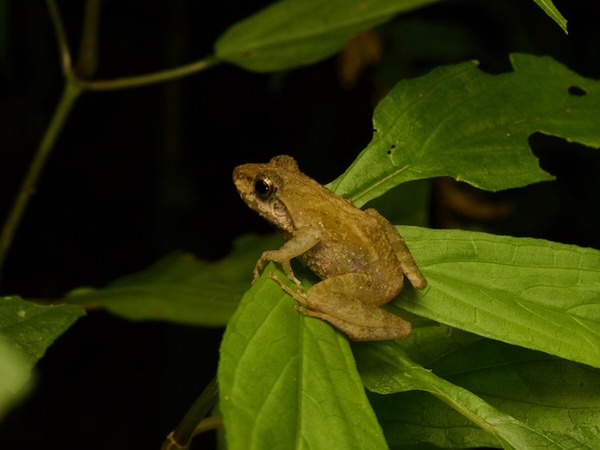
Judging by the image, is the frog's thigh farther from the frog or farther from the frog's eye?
the frog's eye

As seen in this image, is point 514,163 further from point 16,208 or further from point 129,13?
point 129,13

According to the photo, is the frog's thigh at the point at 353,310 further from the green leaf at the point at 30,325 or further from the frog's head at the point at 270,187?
the green leaf at the point at 30,325

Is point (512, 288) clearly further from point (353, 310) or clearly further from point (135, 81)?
point (135, 81)

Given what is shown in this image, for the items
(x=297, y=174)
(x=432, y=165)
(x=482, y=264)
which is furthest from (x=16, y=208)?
(x=482, y=264)

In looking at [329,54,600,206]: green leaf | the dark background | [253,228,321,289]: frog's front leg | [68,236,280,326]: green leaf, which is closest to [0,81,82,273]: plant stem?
[68,236,280,326]: green leaf

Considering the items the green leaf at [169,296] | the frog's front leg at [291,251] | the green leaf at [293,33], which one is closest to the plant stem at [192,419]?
the frog's front leg at [291,251]

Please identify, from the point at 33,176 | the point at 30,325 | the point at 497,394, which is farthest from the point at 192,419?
the point at 33,176
